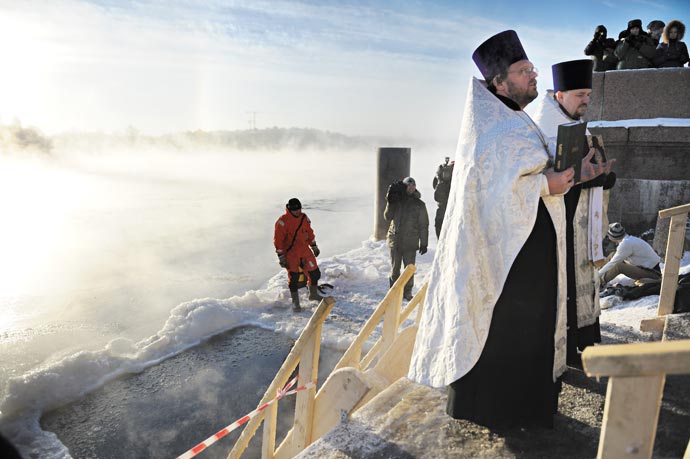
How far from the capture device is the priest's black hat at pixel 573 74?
288 centimetres

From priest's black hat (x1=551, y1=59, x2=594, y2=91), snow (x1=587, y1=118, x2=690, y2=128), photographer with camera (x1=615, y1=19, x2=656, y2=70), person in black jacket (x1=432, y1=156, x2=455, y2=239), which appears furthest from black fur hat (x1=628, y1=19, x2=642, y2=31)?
priest's black hat (x1=551, y1=59, x2=594, y2=91)

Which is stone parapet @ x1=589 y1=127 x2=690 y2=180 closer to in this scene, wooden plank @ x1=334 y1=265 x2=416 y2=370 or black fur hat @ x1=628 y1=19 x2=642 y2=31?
black fur hat @ x1=628 y1=19 x2=642 y2=31

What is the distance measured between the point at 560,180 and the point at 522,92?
500mm

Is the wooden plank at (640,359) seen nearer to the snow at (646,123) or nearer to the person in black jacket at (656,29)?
the snow at (646,123)

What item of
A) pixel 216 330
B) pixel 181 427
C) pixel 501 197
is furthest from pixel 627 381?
pixel 216 330

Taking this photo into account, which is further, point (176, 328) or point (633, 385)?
point (176, 328)

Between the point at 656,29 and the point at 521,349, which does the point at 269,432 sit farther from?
the point at 656,29

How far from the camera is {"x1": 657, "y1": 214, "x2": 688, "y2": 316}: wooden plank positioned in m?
4.13

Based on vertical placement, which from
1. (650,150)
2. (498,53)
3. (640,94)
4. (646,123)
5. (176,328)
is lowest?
(176,328)

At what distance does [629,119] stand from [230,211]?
1549 centimetres

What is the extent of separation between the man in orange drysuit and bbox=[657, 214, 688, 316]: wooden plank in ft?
14.8

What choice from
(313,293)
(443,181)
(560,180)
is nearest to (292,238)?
(313,293)

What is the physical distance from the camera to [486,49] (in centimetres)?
244

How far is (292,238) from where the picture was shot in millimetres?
7418
